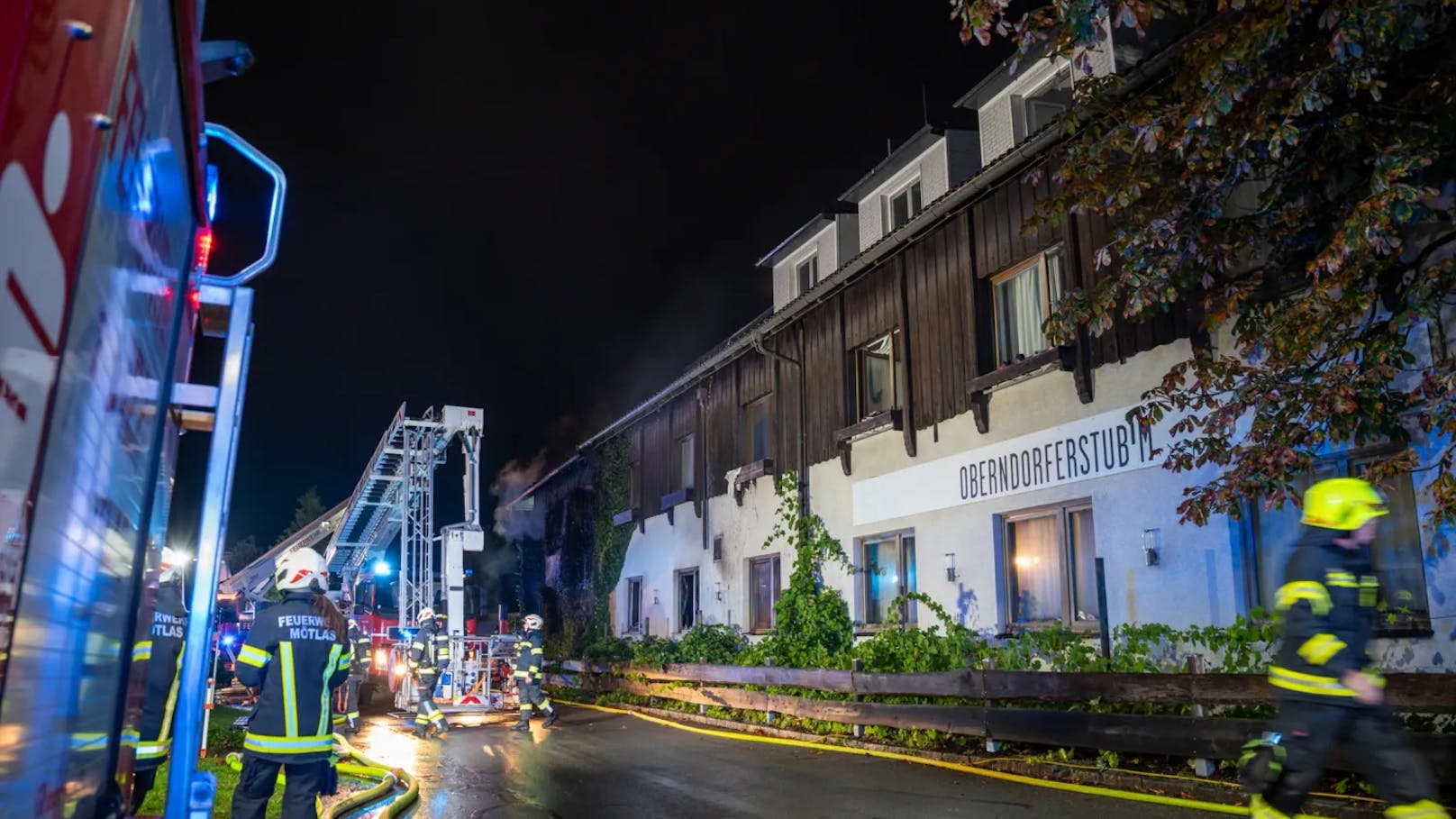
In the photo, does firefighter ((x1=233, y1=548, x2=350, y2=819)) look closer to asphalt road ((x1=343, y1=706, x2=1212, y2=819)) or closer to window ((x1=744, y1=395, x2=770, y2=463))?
asphalt road ((x1=343, y1=706, x2=1212, y2=819))

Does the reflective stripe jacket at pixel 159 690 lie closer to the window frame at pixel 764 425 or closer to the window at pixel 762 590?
the window at pixel 762 590

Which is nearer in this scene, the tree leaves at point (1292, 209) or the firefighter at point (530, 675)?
the tree leaves at point (1292, 209)

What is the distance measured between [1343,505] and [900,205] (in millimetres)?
13966

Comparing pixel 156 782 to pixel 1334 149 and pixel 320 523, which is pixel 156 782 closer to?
pixel 1334 149

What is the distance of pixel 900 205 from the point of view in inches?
734

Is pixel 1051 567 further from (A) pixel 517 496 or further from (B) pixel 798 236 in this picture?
(A) pixel 517 496

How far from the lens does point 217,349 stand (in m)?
3.54

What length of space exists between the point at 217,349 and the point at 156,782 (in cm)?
733

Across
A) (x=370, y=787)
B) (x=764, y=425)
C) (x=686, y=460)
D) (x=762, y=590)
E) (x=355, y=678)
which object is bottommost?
(x=370, y=787)

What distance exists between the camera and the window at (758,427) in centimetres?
2047

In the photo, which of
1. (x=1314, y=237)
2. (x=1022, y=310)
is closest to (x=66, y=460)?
(x=1314, y=237)

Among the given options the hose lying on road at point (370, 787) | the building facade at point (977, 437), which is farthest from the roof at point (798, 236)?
the hose lying on road at point (370, 787)

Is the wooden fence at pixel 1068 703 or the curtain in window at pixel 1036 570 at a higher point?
the curtain in window at pixel 1036 570

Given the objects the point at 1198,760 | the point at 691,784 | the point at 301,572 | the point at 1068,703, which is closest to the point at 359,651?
the point at 691,784
